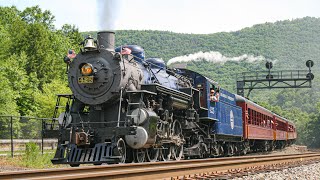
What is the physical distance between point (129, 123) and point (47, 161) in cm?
516

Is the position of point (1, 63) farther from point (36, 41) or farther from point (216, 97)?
point (216, 97)

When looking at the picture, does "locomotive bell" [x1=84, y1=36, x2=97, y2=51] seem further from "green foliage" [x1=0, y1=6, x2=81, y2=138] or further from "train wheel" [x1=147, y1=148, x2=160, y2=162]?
"green foliage" [x1=0, y1=6, x2=81, y2=138]

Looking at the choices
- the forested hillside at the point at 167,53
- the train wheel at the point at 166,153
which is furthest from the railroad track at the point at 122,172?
the forested hillside at the point at 167,53

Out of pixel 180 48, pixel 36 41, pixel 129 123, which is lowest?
pixel 129 123

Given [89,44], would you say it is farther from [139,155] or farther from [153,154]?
[153,154]

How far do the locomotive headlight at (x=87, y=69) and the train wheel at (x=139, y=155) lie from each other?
8.34ft

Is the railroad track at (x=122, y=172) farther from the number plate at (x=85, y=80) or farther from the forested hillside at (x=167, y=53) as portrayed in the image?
the forested hillside at (x=167, y=53)

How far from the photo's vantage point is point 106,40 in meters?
13.0

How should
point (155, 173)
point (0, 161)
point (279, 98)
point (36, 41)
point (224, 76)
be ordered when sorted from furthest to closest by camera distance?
1. point (279, 98)
2. point (224, 76)
3. point (36, 41)
4. point (0, 161)
5. point (155, 173)

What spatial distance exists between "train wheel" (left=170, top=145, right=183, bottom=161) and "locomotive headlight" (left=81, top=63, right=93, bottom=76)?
3.70m

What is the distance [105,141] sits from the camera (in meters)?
12.0

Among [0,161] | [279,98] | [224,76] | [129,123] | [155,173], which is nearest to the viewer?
[155,173]

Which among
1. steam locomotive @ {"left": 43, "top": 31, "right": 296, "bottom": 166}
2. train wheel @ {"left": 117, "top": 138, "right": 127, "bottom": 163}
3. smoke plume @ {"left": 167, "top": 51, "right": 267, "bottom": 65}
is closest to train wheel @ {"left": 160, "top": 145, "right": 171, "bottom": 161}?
steam locomotive @ {"left": 43, "top": 31, "right": 296, "bottom": 166}

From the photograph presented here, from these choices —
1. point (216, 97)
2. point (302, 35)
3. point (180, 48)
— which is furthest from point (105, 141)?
point (302, 35)
